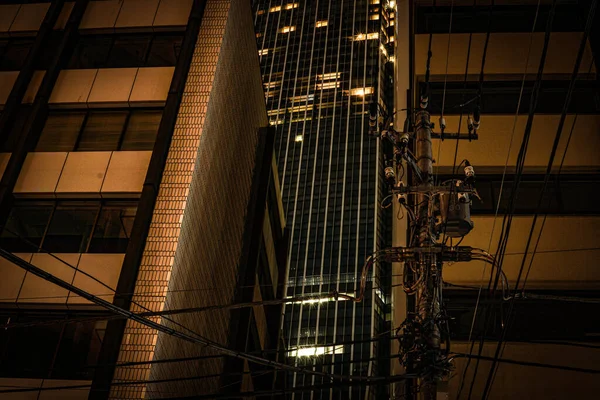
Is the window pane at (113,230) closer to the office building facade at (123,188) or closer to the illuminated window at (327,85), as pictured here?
the office building facade at (123,188)

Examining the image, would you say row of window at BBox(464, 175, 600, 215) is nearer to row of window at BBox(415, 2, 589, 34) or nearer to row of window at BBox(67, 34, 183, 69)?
row of window at BBox(415, 2, 589, 34)

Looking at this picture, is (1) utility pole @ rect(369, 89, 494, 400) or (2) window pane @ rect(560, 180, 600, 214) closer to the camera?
(1) utility pole @ rect(369, 89, 494, 400)

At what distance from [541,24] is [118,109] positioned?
15108 mm

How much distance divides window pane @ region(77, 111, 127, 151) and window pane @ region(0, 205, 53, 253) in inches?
87.6

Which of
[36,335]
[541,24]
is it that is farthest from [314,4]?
[36,335]

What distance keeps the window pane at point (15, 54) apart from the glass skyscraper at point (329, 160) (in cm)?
6625

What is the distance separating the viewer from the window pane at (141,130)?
679 inches

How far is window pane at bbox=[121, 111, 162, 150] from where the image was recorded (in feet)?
56.6

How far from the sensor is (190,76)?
1781 centimetres

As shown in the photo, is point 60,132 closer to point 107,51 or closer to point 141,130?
point 141,130

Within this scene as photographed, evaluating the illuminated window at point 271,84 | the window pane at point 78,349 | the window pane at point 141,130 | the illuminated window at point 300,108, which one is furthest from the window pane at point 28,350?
the illuminated window at point 271,84

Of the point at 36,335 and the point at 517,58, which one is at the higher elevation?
the point at 517,58

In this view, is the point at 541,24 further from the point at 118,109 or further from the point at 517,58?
the point at 118,109

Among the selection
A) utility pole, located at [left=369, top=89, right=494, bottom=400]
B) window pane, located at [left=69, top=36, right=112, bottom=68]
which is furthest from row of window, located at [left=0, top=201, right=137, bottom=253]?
utility pole, located at [left=369, top=89, right=494, bottom=400]
